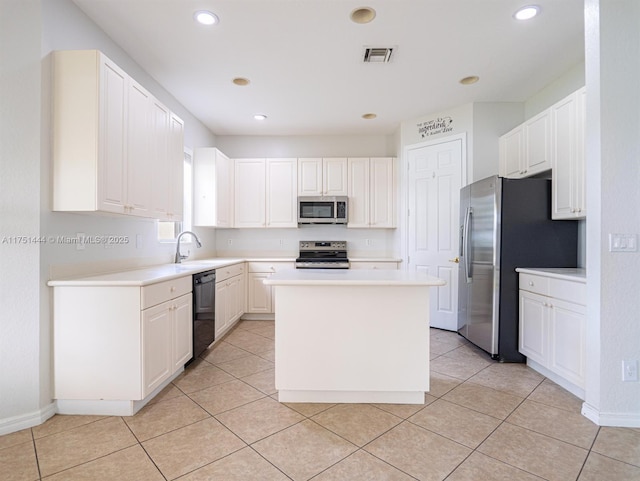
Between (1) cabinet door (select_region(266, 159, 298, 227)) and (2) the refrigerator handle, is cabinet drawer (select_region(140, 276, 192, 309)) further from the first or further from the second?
(2) the refrigerator handle

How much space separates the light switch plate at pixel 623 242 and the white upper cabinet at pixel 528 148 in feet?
3.75

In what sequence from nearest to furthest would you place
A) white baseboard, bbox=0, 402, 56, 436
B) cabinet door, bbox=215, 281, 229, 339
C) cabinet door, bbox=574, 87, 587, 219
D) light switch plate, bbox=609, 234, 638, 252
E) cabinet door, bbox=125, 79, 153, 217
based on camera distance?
Result: white baseboard, bbox=0, 402, 56, 436
light switch plate, bbox=609, 234, 638, 252
cabinet door, bbox=125, 79, 153, 217
cabinet door, bbox=574, 87, 587, 219
cabinet door, bbox=215, 281, 229, 339

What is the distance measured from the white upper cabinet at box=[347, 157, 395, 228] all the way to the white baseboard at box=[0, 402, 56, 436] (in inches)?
149

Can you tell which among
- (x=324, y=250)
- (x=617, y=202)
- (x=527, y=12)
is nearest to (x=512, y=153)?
(x=527, y=12)

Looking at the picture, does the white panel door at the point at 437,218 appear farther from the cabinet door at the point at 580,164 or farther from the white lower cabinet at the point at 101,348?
the white lower cabinet at the point at 101,348

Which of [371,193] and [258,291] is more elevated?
[371,193]

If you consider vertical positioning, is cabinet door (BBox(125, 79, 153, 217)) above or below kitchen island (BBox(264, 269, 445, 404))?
above

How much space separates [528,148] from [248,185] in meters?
3.63

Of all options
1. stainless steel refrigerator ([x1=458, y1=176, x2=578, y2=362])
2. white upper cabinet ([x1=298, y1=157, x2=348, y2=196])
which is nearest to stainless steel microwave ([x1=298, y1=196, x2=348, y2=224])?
white upper cabinet ([x1=298, y1=157, x2=348, y2=196])

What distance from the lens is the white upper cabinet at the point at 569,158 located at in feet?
8.31

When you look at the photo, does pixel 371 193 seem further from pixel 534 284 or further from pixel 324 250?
pixel 534 284

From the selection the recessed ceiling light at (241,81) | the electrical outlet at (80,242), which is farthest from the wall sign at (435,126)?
the electrical outlet at (80,242)

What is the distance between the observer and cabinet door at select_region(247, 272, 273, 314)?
14.9 feet

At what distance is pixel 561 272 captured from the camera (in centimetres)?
257
